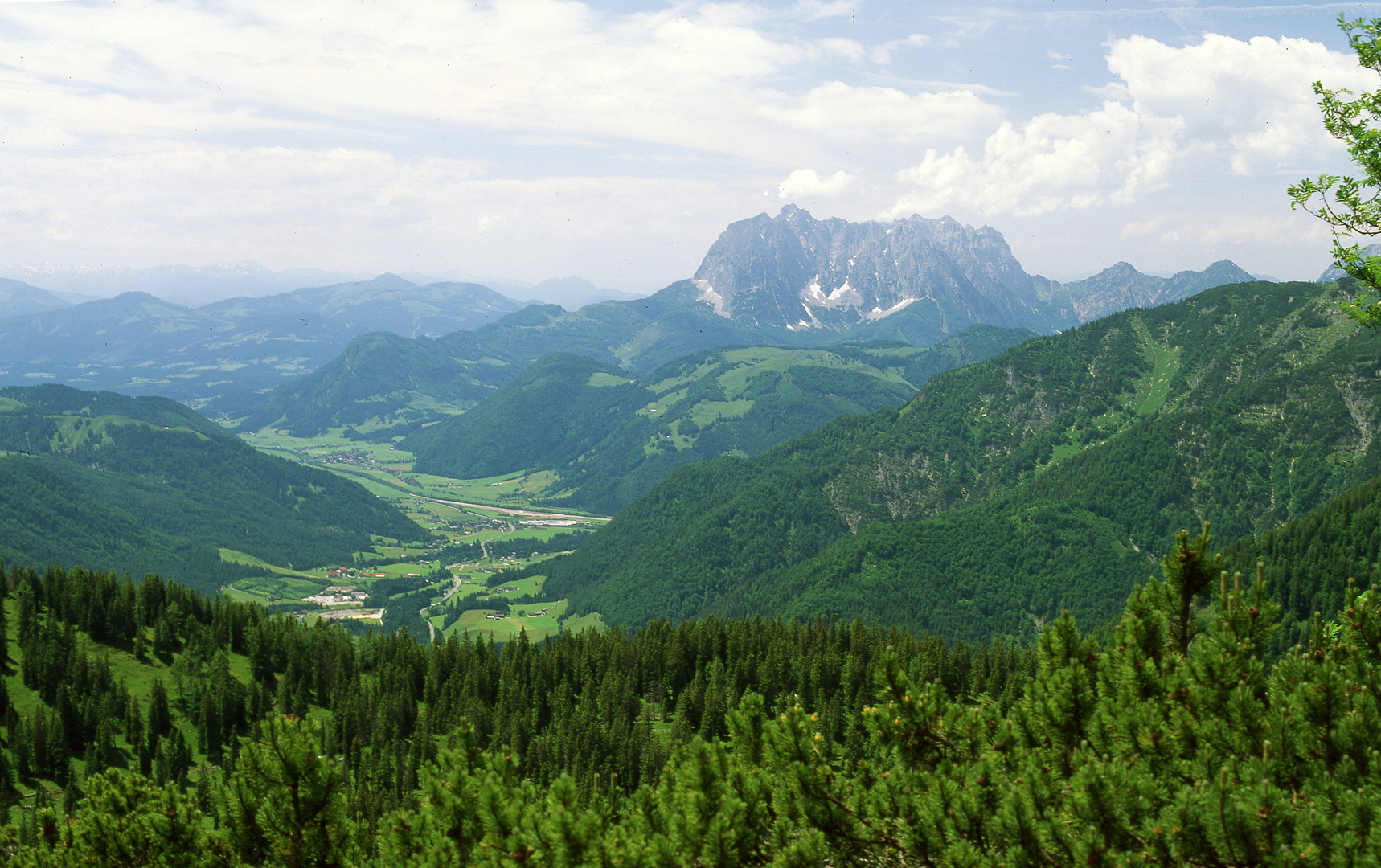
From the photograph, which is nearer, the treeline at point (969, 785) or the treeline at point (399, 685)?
the treeline at point (969, 785)

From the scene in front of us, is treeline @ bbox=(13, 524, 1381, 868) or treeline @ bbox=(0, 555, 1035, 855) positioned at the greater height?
treeline @ bbox=(13, 524, 1381, 868)

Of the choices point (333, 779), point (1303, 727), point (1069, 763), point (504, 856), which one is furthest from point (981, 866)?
point (333, 779)

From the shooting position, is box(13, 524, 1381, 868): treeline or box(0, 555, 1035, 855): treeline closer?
box(13, 524, 1381, 868): treeline

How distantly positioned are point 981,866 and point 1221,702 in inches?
287

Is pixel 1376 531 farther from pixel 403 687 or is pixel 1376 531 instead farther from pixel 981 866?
pixel 981 866

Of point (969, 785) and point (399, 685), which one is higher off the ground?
point (969, 785)

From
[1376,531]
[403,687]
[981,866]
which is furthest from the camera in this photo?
[1376,531]

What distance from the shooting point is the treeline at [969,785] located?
1575 cm

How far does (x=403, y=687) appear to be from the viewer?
134m

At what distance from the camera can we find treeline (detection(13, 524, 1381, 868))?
15.8 metres

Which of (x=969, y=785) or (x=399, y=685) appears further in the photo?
(x=399, y=685)

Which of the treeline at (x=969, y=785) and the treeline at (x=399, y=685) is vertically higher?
the treeline at (x=969, y=785)

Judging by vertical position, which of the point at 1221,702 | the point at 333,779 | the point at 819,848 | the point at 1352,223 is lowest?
the point at 333,779

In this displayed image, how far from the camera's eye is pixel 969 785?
1745cm
